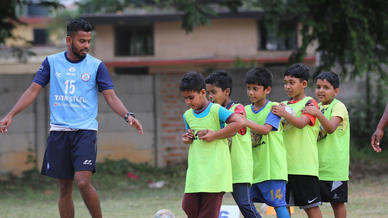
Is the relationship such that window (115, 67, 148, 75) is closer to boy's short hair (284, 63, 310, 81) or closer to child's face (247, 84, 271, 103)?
boy's short hair (284, 63, 310, 81)

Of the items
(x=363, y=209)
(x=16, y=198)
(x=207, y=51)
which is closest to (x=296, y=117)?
(x=363, y=209)

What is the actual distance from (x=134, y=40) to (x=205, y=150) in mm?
22234

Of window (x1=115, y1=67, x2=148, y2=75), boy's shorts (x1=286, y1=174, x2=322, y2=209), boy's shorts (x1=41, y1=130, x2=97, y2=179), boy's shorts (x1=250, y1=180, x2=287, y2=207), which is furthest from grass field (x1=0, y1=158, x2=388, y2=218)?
window (x1=115, y1=67, x2=148, y2=75)

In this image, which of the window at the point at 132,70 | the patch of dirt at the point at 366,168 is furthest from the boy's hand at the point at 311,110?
the window at the point at 132,70

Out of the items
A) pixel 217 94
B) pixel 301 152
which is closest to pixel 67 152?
pixel 217 94

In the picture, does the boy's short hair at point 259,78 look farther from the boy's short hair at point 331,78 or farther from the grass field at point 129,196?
the grass field at point 129,196

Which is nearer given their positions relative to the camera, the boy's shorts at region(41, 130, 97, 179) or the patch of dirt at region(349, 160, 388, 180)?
the boy's shorts at region(41, 130, 97, 179)

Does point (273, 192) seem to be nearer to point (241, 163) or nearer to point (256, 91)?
point (241, 163)

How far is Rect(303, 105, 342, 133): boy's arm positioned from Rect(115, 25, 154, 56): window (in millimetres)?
20929

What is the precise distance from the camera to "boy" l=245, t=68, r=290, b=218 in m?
5.47

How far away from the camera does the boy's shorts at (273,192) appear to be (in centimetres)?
548

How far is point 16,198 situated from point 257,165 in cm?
574

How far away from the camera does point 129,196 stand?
10180mm

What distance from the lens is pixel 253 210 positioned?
17.5 feet
